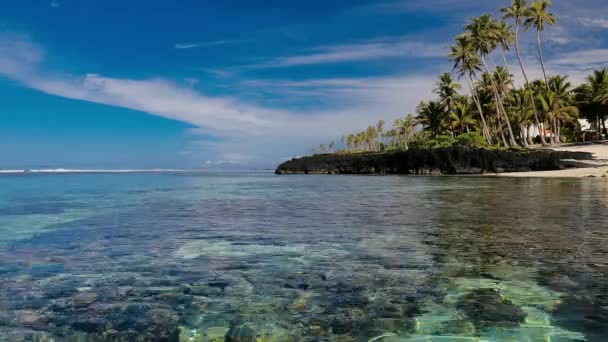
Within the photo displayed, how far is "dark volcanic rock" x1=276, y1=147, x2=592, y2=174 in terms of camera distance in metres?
59.8

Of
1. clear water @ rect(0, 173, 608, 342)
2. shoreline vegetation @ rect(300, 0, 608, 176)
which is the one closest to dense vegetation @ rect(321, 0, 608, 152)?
shoreline vegetation @ rect(300, 0, 608, 176)

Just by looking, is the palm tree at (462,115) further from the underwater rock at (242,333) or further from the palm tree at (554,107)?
the underwater rock at (242,333)

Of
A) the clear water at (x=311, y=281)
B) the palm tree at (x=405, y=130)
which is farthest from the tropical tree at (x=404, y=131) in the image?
the clear water at (x=311, y=281)

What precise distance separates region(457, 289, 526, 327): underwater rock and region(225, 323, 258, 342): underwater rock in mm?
2384

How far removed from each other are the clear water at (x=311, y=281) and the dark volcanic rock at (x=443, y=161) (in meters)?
51.6

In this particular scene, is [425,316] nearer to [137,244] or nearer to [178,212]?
[137,244]

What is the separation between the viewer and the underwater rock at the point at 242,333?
466 cm

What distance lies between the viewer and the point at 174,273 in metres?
7.62

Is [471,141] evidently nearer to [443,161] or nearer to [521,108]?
[443,161]

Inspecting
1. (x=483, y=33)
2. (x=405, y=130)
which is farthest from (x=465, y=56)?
(x=405, y=130)

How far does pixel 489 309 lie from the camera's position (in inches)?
215

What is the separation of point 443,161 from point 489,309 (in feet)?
218

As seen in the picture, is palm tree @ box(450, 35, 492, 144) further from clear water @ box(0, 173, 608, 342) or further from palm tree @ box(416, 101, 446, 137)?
clear water @ box(0, 173, 608, 342)

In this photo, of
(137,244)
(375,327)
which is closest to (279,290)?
(375,327)
